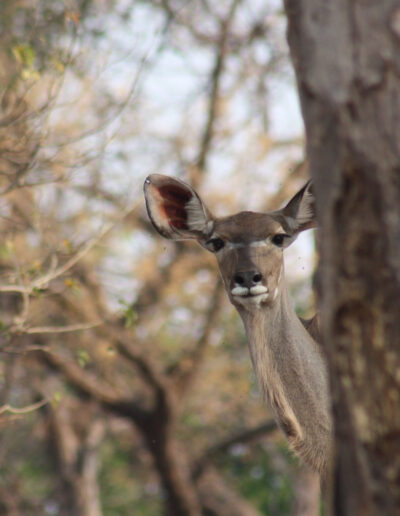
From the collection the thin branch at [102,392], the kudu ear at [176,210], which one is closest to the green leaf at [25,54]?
the kudu ear at [176,210]

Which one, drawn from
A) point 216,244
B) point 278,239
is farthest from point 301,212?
point 216,244

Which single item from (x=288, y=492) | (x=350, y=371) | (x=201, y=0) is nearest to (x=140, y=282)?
(x=201, y=0)

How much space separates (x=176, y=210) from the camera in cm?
496

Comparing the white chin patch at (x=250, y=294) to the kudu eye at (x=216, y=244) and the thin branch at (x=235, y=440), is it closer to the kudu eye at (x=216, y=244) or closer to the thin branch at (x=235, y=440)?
the kudu eye at (x=216, y=244)

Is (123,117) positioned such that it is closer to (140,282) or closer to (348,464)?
(348,464)

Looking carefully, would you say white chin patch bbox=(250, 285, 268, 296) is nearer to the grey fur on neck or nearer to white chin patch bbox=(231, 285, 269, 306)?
white chin patch bbox=(231, 285, 269, 306)

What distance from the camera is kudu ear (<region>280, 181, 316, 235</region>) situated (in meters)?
4.64

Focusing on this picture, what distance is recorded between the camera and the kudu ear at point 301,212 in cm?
464

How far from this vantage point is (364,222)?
2.00 meters

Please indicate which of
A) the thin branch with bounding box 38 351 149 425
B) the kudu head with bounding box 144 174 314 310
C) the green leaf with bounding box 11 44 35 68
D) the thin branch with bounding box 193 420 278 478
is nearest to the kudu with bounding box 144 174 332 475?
the kudu head with bounding box 144 174 314 310

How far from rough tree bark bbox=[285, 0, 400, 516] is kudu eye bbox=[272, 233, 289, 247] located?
2.59 metres

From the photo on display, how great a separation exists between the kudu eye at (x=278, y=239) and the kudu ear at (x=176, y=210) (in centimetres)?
40

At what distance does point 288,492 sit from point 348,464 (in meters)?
13.8

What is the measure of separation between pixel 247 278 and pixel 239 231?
1.25 feet
